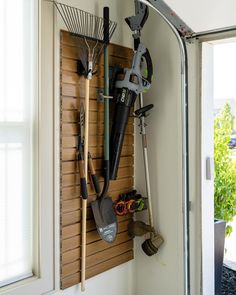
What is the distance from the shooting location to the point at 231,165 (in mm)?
3025

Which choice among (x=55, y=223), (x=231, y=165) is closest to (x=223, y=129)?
(x=231, y=165)

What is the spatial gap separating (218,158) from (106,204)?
4.05 feet

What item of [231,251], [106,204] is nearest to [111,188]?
[106,204]

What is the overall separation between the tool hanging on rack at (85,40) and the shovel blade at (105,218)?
0.12 meters

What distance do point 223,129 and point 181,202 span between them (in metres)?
1.02

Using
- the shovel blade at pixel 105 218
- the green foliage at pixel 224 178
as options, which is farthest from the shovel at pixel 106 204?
the green foliage at pixel 224 178

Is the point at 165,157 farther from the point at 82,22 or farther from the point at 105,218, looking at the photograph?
the point at 82,22

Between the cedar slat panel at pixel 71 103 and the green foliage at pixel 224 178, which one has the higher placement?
the cedar slat panel at pixel 71 103

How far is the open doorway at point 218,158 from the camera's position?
7.54 feet

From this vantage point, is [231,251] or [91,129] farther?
[231,251]

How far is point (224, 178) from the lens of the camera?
9.78 ft

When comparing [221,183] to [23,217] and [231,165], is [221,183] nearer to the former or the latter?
[231,165]

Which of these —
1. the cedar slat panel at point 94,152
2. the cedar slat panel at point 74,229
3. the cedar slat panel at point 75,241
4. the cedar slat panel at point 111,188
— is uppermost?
the cedar slat panel at point 94,152

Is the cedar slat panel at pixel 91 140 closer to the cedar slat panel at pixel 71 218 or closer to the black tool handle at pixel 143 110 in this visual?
the black tool handle at pixel 143 110
